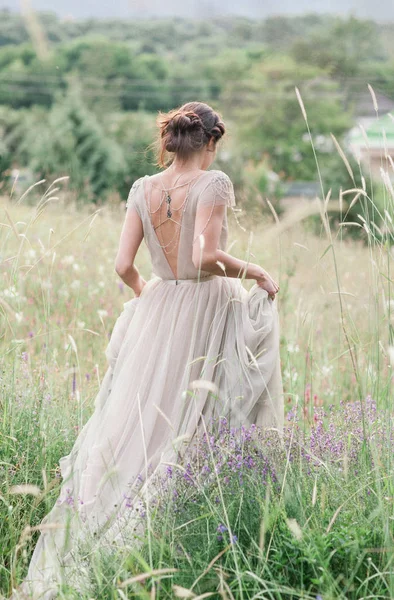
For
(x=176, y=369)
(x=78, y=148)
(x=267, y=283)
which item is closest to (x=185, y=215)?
(x=267, y=283)

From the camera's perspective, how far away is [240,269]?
2.92 metres

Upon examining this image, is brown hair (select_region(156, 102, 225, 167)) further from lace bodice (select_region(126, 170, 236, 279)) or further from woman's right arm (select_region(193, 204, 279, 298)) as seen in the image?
woman's right arm (select_region(193, 204, 279, 298))

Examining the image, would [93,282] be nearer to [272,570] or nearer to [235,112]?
[272,570]

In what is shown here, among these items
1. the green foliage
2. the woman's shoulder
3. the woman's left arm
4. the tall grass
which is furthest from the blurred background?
the tall grass

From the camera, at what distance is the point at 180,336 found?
10.1ft

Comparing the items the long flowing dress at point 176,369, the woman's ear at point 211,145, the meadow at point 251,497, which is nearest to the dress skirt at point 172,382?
the long flowing dress at point 176,369

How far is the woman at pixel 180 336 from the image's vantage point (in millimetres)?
2924

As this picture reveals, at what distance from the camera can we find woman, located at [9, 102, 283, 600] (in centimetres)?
292

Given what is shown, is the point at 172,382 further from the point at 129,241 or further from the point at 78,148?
the point at 78,148

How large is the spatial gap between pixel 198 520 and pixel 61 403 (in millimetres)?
1281

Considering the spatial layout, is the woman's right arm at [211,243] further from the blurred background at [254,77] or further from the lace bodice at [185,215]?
the blurred background at [254,77]

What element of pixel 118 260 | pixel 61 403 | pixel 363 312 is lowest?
pixel 363 312

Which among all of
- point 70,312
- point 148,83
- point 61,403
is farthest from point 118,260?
point 148,83

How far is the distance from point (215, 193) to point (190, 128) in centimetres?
29
